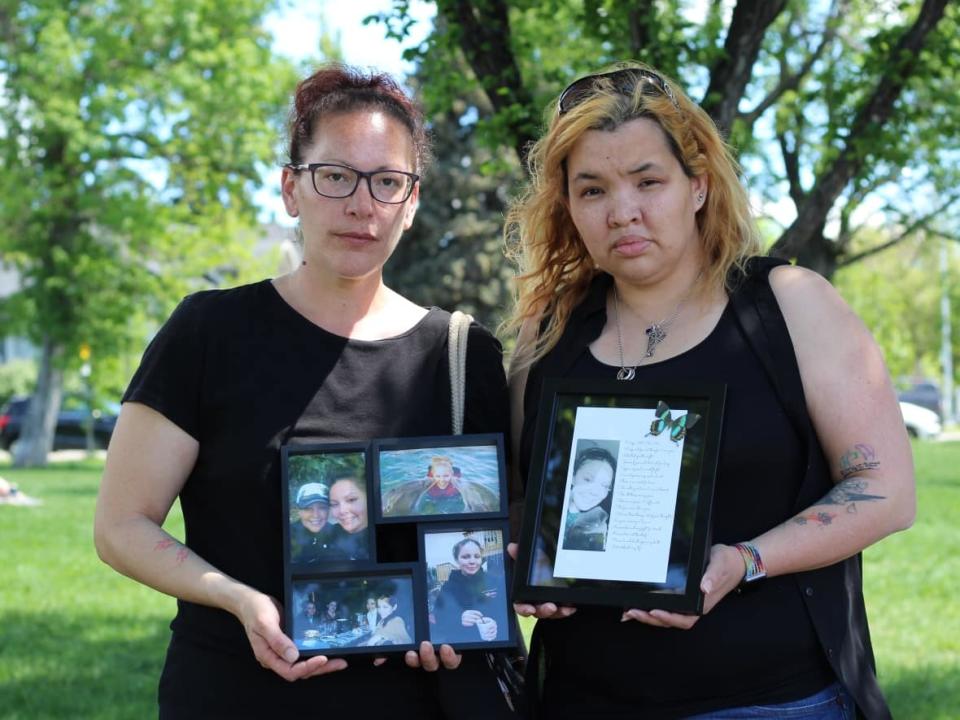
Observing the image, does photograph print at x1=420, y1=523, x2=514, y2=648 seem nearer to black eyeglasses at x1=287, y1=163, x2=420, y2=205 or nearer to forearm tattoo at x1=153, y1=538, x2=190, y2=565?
forearm tattoo at x1=153, y1=538, x2=190, y2=565

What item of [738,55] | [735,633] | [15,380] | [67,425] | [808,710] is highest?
[738,55]

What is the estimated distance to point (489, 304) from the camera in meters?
32.0

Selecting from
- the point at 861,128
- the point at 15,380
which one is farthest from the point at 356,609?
the point at 15,380

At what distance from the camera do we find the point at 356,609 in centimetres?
286

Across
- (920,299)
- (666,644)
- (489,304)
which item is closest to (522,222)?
(666,644)

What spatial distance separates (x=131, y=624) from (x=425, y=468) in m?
6.74

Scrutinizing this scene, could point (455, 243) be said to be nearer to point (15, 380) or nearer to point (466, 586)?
point (15, 380)

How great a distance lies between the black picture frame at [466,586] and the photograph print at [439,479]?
4cm

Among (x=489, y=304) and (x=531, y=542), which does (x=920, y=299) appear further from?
(x=531, y=542)

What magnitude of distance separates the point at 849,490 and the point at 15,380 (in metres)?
49.3

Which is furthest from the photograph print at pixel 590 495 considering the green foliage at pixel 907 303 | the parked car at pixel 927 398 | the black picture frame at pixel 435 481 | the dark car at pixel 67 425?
the parked car at pixel 927 398

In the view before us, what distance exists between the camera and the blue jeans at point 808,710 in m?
2.82

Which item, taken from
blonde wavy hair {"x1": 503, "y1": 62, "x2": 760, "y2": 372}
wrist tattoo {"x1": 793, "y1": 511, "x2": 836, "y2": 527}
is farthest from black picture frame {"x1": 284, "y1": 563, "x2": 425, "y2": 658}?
wrist tattoo {"x1": 793, "y1": 511, "x2": 836, "y2": 527}

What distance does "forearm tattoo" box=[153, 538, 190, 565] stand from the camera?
9.60ft
